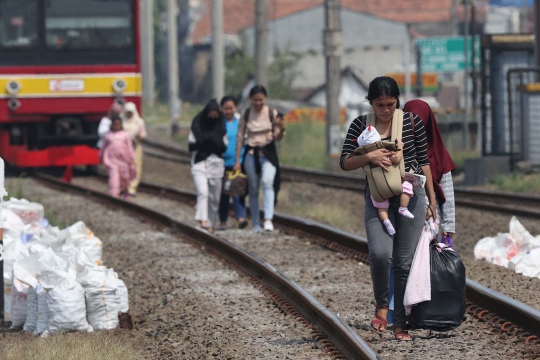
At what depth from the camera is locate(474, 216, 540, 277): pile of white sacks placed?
9422 mm

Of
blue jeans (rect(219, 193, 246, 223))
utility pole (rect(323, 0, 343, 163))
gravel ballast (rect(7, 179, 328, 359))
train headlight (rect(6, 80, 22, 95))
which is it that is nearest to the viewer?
gravel ballast (rect(7, 179, 328, 359))

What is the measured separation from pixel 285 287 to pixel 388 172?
2.51 metres

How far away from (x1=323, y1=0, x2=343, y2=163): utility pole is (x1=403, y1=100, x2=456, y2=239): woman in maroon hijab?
17.3 m

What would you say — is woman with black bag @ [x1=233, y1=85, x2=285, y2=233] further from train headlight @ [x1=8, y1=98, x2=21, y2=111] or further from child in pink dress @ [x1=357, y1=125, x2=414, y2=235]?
train headlight @ [x1=8, y1=98, x2=21, y2=111]

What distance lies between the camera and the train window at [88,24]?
20.0 m

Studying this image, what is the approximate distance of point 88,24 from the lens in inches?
792

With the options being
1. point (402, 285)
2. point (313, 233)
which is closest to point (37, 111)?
point (313, 233)

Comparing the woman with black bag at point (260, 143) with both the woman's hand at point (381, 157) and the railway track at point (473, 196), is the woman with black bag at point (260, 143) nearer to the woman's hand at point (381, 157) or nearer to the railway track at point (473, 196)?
the railway track at point (473, 196)

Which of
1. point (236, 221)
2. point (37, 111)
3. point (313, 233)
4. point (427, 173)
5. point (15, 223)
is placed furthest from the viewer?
point (37, 111)

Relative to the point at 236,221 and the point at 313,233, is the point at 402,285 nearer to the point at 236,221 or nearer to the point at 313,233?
the point at 313,233

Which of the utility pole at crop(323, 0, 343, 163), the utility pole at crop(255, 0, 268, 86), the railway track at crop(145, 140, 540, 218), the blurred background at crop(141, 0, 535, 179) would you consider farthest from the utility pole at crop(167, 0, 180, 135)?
the railway track at crop(145, 140, 540, 218)

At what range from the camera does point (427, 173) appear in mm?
6246

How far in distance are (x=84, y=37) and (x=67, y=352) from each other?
14.2 metres

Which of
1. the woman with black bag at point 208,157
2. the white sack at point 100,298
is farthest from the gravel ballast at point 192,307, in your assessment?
the woman with black bag at point 208,157
